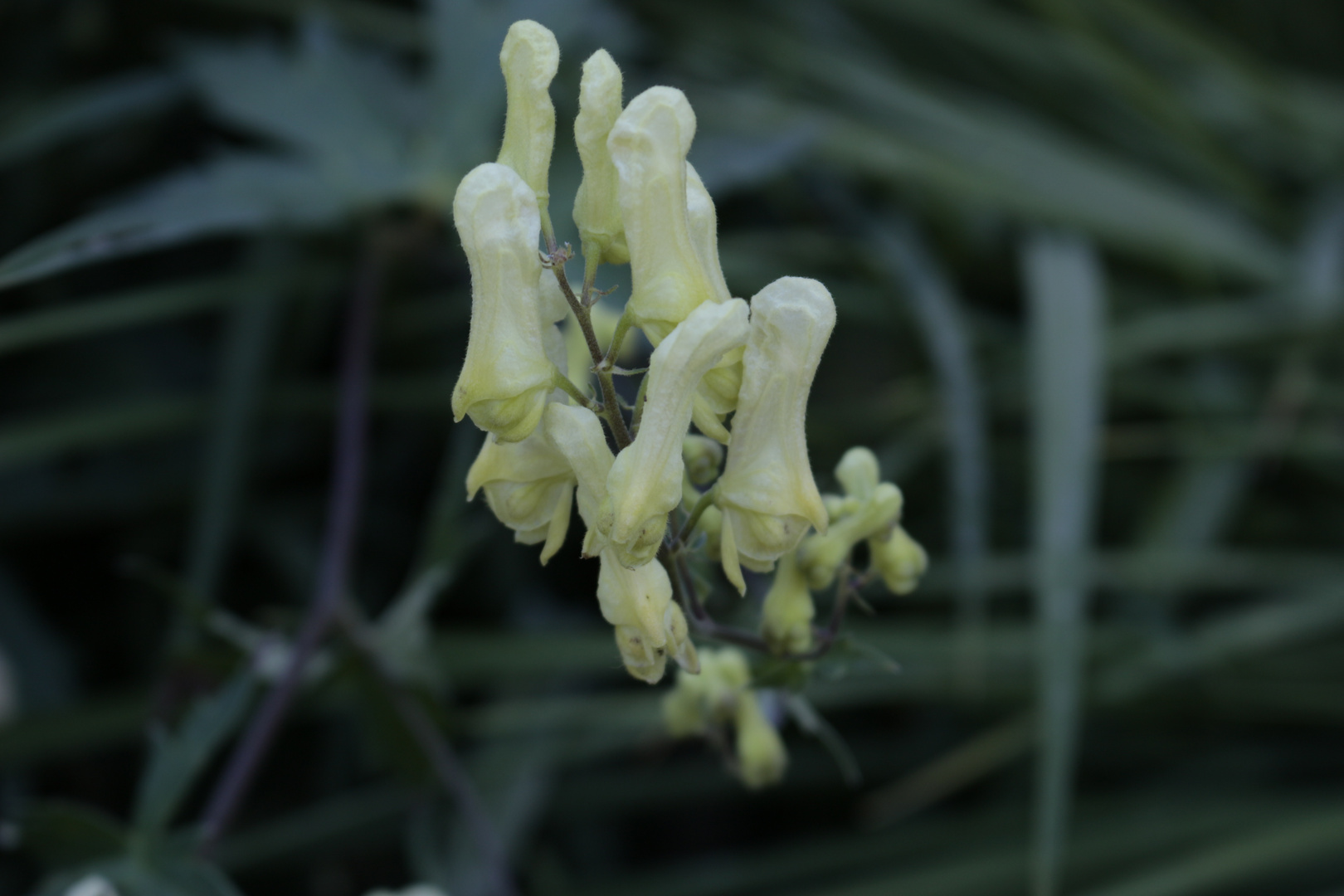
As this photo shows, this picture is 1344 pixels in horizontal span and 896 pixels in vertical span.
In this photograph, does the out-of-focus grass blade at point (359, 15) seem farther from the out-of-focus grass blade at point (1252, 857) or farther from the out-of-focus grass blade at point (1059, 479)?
the out-of-focus grass blade at point (1252, 857)

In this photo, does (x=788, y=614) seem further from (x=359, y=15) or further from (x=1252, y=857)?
(x=359, y=15)

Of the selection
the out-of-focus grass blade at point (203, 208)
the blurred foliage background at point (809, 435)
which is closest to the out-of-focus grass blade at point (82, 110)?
the blurred foliage background at point (809, 435)

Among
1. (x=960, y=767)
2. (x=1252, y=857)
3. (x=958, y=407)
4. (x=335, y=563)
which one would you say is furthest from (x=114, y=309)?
(x=1252, y=857)

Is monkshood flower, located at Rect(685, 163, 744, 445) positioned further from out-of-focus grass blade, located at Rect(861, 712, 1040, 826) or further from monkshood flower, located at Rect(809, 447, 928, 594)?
out-of-focus grass blade, located at Rect(861, 712, 1040, 826)

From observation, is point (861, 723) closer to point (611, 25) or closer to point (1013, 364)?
point (1013, 364)

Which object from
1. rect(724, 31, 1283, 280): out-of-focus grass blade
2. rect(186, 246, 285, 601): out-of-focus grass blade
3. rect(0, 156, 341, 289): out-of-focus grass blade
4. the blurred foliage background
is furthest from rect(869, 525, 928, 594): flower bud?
rect(724, 31, 1283, 280): out-of-focus grass blade
